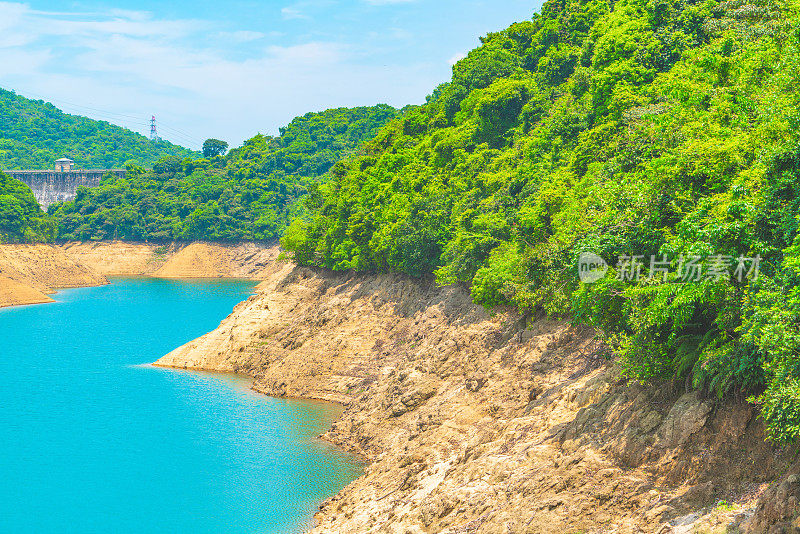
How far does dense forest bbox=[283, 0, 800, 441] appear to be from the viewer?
21266mm

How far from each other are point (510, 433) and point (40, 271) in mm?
127355

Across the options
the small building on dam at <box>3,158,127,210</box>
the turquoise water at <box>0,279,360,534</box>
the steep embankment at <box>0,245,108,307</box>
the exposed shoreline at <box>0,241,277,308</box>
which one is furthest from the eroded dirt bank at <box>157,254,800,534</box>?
the small building on dam at <box>3,158,127,210</box>

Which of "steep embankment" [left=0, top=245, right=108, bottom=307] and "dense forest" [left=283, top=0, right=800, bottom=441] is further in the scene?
"steep embankment" [left=0, top=245, right=108, bottom=307]

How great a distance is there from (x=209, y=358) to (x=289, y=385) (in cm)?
1205

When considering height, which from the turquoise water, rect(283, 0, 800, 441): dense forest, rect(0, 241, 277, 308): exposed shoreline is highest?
rect(283, 0, 800, 441): dense forest

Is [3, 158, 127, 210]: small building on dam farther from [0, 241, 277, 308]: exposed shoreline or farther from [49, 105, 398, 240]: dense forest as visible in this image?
[0, 241, 277, 308]: exposed shoreline

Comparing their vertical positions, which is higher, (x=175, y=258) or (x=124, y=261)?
(x=175, y=258)

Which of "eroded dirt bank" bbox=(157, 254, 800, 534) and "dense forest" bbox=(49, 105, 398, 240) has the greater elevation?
"dense forest" bbox=(49, 105, 398, 240)

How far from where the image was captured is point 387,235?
64062 mm

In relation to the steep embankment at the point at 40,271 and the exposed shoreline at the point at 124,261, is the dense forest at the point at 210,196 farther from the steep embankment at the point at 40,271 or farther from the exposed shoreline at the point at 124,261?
the steep embankment at the point at 40,271

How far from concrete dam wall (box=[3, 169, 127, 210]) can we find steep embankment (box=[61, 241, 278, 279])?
33.8m

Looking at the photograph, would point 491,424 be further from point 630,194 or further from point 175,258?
point 175,258

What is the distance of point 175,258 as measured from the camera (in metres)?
157

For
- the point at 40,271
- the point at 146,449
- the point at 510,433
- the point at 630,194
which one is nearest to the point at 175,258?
the point at 40,271
